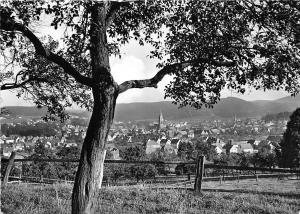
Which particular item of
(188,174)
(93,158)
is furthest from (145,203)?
(188,174)

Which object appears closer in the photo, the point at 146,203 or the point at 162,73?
the point at 162,73

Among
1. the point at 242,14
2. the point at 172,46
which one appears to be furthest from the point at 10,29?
the point at 242,14

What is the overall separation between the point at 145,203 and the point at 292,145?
54250 millimetres

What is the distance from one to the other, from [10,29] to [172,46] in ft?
9.86

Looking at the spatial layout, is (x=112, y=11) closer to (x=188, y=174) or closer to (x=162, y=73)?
(x=162, y=73)

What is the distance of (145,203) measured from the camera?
31.2 feet

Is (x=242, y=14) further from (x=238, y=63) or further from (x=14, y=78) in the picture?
(x=14, y=78)

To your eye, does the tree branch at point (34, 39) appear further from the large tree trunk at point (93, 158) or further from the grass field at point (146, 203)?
the grass field at point (146, 203)

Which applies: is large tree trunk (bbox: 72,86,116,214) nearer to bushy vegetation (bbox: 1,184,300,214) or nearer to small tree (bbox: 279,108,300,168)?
bushy vegetation (bbox: 1,184,300,214)

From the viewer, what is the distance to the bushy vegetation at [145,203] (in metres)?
8.36

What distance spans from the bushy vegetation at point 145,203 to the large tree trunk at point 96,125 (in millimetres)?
1783

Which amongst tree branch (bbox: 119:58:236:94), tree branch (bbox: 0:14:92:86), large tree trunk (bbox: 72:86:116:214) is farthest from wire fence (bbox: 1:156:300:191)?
tree branch (bbox: 0:14:92:86)

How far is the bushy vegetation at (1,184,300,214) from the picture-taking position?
8363 millimetres

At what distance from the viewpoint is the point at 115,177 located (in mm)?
50344
